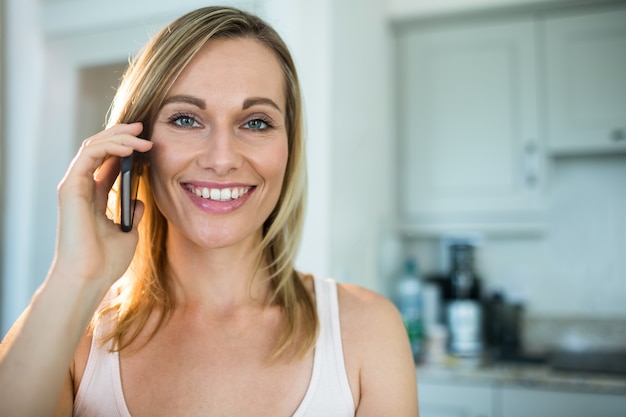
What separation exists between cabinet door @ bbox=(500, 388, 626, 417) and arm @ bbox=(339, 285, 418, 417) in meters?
1.12

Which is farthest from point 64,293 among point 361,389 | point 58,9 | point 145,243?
point 58,9

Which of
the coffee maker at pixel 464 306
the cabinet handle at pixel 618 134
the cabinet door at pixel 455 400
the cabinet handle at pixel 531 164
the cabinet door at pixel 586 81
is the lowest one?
the cabinet door at pixel 455 400

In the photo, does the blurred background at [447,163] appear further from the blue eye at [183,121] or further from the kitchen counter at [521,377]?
the blue eye at [183,121]

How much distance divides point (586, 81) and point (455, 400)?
1358 millimetres

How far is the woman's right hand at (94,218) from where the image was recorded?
0.89m

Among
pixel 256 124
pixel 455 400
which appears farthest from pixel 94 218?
pixel 455 400

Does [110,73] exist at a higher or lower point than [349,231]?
higher

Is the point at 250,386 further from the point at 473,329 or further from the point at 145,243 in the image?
the point at 473,329

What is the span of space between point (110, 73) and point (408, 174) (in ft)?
4.27

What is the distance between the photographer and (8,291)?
2143mm

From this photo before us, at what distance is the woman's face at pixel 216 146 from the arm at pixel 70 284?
7cm

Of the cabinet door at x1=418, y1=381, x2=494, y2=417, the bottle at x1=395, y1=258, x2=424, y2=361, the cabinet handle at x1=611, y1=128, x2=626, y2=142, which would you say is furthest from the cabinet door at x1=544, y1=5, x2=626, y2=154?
the cabinet door at x1=418, y1=381, x2=494, y2=417

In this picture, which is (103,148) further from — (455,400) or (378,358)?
(455,400)

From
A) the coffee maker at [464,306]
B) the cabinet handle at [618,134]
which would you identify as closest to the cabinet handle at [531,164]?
the cabinet handle at [618,134]
